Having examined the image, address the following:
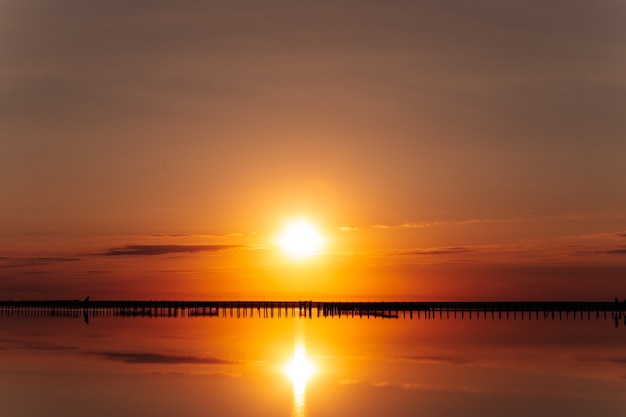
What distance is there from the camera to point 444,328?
88.3 metres

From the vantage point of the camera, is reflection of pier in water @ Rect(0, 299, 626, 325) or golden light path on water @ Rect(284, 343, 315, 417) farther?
reflection of pier in water @ Rect(0, 299, 626, 325)

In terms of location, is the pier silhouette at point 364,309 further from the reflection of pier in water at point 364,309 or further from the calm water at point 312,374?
the calm water at point 312,374

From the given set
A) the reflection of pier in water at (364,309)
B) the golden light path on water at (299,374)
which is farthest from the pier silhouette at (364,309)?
the golden light path on water at (299,374)

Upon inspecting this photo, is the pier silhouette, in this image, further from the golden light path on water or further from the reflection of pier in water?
the golden light path on water

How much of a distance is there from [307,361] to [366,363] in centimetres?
356

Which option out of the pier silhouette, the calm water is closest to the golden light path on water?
the calm water

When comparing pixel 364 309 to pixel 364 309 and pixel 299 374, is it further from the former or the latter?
pixel 299 374

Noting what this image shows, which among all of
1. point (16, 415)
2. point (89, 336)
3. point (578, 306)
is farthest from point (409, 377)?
point (578, 306)

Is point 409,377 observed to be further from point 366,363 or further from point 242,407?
point 242,407

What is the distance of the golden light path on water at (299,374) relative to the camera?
36.2 m

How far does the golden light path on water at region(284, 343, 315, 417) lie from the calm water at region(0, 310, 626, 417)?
0.20 ft

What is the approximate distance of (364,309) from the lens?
12088cm

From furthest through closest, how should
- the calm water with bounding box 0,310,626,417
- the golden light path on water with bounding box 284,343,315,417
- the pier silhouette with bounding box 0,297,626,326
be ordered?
the pier silhouette with bounding box 0,297,626,326 → the calm water with bounding box 0,310,626,417 → the golden light path on water with bounding box 284,343,315,417

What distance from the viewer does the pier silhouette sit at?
10912 cm
